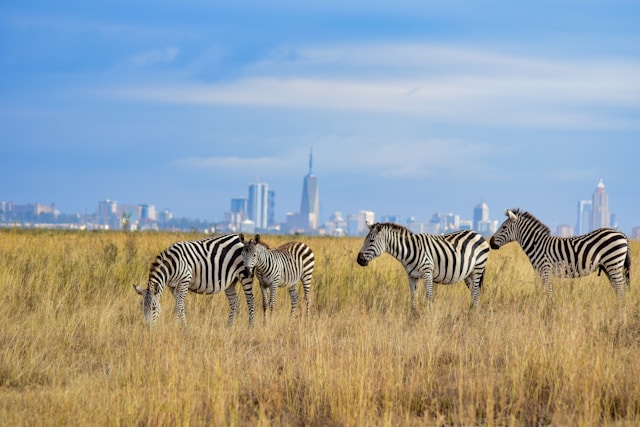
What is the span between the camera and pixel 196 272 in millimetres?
11695

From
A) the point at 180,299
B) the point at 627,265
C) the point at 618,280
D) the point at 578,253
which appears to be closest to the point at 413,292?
the point at 578,253

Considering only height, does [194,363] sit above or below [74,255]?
below

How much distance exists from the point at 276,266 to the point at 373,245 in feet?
5.47

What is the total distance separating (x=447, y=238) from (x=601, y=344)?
491cm

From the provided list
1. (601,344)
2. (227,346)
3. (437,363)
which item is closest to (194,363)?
(227,346)

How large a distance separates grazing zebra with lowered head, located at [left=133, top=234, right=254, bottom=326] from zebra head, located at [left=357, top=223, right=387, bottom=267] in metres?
1.90

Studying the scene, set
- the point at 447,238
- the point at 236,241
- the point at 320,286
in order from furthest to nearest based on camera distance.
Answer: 1. the point at 320,286
2. the point at 447,238
3. the point at 236,241

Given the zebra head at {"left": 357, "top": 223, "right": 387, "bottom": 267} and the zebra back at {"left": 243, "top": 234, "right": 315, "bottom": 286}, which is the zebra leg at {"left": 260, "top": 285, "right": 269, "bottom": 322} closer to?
the zebra back at {"left": 243, "top": 234, "right": 315, "bottom": 286}

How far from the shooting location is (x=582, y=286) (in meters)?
15.5

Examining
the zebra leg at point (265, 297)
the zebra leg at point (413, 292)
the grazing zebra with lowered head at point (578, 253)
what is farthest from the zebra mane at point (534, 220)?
the zebra leg at point (265, 297)

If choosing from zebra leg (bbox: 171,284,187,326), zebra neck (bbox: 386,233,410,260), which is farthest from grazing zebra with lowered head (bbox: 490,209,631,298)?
zebra leg (bbox: 171,284,187,326)

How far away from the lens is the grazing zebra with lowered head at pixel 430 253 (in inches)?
508

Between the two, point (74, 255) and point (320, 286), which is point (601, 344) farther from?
point (74, 255)

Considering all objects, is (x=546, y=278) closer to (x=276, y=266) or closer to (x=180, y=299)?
(x=276, y=266)
